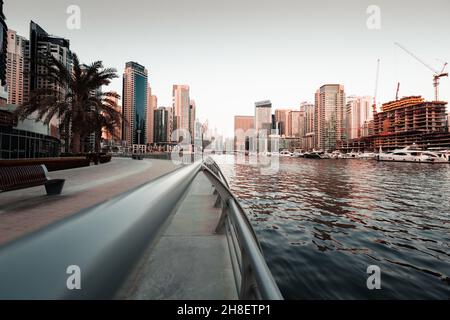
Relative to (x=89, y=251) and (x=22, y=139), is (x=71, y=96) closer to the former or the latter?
(x=22, y=139)

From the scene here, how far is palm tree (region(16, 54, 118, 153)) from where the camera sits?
17.3m

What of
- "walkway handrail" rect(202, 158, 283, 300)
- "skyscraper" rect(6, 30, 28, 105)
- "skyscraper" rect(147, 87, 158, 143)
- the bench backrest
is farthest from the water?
"skyscraper" rect(147, 87, 158, 143)

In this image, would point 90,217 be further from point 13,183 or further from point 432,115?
point 432,115

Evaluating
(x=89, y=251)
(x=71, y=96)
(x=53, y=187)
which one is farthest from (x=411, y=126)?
(x=89, y=251)

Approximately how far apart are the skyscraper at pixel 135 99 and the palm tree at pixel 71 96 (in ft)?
423

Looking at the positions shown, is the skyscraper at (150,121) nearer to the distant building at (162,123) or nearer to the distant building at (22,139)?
the distant building at (162,123)

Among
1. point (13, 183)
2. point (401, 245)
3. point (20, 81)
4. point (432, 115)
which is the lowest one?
point (401, 245)

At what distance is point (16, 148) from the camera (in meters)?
25.3

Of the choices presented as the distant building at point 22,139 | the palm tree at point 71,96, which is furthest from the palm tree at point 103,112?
the distant building at point 22,139

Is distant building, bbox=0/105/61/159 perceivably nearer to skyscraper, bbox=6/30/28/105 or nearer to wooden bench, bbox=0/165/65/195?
wooden bench, bbox=0/165/65/195

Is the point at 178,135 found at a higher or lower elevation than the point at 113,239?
higher

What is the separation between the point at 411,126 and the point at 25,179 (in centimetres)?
17055

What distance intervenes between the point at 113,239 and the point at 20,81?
466 ft
